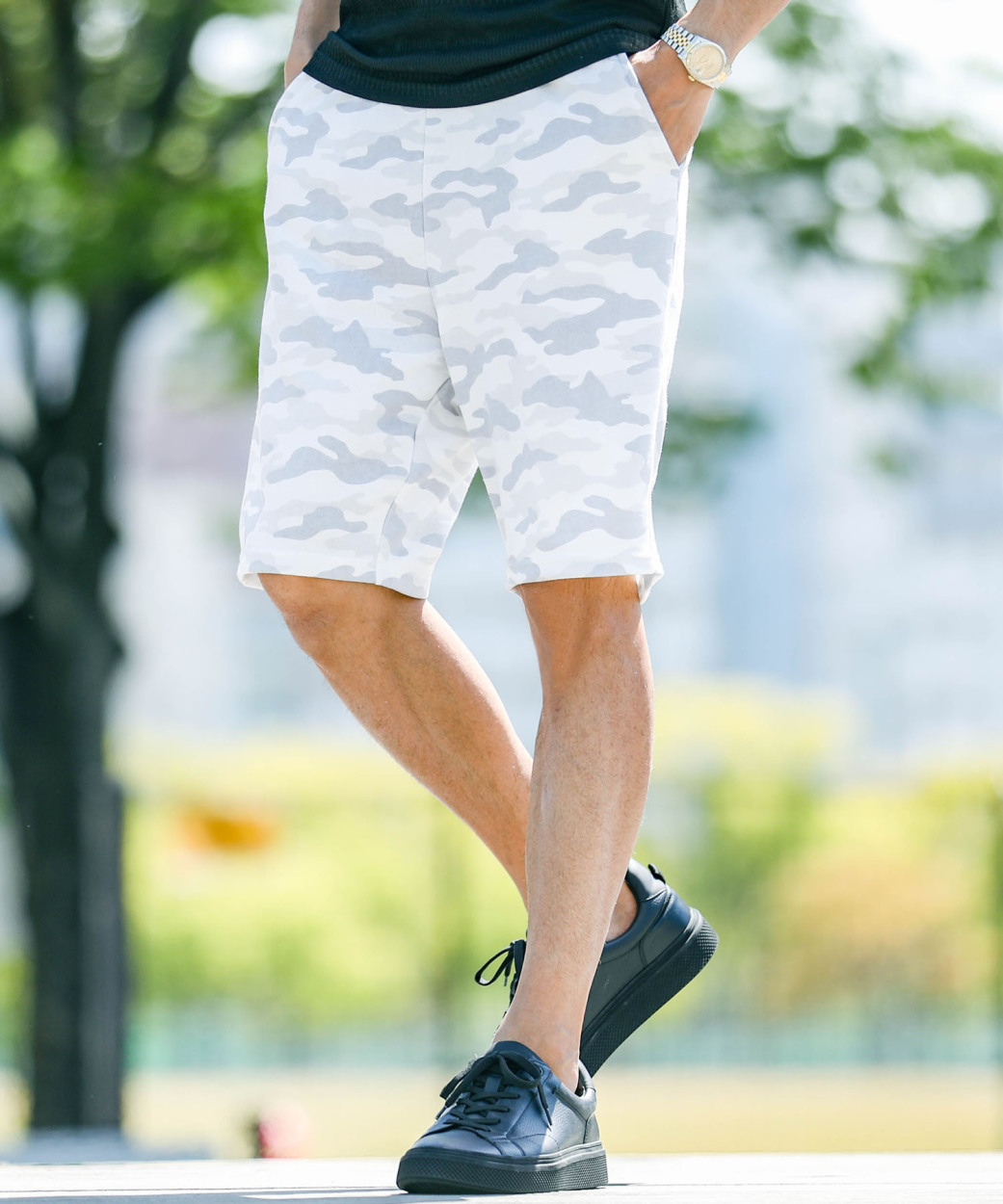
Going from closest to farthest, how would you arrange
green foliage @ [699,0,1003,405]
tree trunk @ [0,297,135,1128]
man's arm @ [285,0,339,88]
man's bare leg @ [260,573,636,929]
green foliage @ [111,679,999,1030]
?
1. man's bare leg @ [260,573,636,929]
2. man's arm @ [285,0,339,88]
3. tree trunk @ [0,297,135,1128]
4. green foliage @ [699,0,1003,405]
5. green foliage @ [111,679,999,1030]

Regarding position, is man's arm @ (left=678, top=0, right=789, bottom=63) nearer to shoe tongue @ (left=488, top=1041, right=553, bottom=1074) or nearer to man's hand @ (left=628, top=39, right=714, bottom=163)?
man's hand @ (left=628, top=39, right=714, bottom=163)

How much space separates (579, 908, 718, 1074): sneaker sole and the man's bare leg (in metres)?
0.07

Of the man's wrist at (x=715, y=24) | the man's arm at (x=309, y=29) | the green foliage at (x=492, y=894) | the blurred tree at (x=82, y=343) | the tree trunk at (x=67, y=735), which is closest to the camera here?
the man's wrist at (x=715, y=24)

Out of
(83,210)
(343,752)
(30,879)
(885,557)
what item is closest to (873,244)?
(83,210)

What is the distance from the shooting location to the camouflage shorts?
1.81m

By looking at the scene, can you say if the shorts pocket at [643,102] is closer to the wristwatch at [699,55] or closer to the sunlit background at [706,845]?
the wristwatch at [699,55]

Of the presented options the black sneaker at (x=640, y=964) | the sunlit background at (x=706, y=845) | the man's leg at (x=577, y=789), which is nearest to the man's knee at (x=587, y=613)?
the man's leg at (x=577, y=789)

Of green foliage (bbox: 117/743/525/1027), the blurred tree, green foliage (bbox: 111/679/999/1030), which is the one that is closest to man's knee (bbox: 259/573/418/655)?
the blurred tree

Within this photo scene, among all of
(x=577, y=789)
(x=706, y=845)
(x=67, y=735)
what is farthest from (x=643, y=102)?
(x=706, y=845)

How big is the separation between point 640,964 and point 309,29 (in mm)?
1289

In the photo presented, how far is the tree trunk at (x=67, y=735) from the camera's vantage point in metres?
7.06

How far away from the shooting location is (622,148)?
6.02 ft

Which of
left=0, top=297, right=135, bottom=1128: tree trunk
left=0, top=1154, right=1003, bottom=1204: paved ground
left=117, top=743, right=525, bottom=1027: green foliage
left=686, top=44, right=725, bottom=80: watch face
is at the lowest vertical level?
left=117, top=743, right=525, bottom=1027: green foliage

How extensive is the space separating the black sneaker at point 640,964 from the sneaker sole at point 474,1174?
12.0 inches
